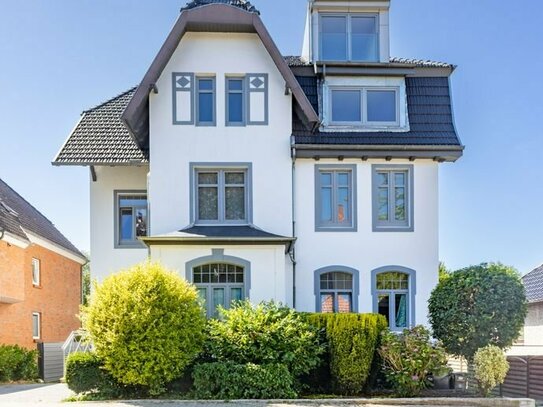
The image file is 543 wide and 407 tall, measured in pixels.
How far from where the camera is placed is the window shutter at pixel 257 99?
686 inches

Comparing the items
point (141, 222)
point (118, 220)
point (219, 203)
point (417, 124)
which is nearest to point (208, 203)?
point (219, 203)

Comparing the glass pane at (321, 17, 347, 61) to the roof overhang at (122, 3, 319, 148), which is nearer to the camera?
Answer: the roof overhang at (122, 3, 319, 148)

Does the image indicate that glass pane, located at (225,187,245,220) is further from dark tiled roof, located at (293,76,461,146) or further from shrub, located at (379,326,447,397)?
shrub, located at (379,326,447,397)

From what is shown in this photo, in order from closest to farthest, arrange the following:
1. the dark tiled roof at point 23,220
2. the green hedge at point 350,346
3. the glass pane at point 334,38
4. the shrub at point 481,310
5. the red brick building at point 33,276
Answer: the green hedge at point 350,346 < the shrub at point 481,310 < the glass pane at point 334,38 < the red brick building at point 33,276 < the dark tiled roof at point 23,220

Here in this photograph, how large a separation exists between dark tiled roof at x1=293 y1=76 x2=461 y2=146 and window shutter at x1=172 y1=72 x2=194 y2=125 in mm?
3260

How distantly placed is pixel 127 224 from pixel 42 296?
7591 millimetres

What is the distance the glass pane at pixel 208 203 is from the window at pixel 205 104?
2.02 meters

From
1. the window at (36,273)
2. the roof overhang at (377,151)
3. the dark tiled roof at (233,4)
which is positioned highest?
the dark tiled roof at (233,4)

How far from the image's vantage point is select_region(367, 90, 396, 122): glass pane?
18.2 metres

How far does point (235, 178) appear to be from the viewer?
17.5 meters

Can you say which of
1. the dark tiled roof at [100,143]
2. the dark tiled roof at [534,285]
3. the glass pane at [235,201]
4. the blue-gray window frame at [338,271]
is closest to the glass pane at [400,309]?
the blue-gray window frame at [338,271]

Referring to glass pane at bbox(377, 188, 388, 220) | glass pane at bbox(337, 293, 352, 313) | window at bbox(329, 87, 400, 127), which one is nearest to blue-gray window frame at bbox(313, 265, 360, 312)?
glass pane at bbox(337, 293, 352, 313)

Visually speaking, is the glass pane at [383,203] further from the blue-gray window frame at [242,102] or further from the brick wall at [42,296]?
the brick wall at [42,296]

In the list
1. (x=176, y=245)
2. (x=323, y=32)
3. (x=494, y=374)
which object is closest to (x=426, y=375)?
(x=494, y=374)
